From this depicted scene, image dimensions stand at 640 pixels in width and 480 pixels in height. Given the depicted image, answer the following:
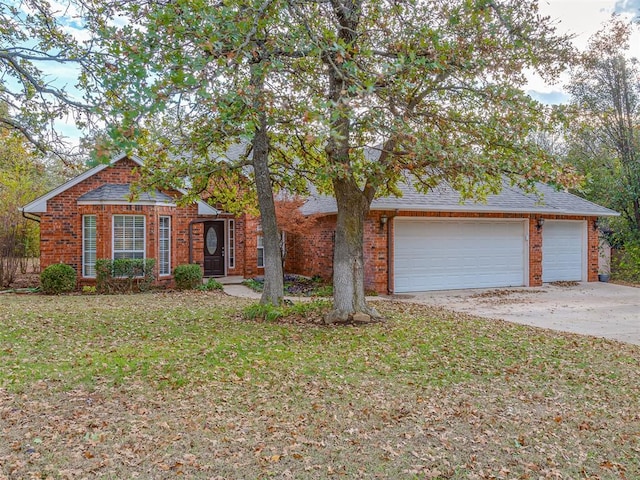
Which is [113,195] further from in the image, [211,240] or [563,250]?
[563,250]

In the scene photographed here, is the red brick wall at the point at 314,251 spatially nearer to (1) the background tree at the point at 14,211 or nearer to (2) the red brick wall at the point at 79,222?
(2) the red brick wall at the point at 79,222

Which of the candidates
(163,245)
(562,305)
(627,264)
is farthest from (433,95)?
(627,264)

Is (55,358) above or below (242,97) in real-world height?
below

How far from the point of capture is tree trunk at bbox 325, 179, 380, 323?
8633 mm

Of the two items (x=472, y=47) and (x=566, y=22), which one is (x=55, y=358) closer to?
(x=472, y=47)

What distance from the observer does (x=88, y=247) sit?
13.8m

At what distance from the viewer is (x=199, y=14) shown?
5.47 m

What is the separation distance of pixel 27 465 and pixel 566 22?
10097 mm

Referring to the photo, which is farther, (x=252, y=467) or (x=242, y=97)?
(x=242, y=97)

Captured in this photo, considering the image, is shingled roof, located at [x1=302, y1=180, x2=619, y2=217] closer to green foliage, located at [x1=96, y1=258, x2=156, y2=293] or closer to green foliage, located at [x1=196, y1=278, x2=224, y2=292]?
green foliage, located at [x1=196, y1=278, x2=224, y2=292]

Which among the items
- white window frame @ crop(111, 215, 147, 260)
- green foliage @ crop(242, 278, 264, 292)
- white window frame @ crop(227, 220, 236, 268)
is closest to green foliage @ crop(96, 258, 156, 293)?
white window frame @ crop(111, 215, 147, 260)

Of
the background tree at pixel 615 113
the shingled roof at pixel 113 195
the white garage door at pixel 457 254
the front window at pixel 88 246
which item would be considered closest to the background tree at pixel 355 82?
the white garage door at pixel 457 254

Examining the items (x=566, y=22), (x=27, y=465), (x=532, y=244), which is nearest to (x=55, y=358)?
(x=27, y=465)

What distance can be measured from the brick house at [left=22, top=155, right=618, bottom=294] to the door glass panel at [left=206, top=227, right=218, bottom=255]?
2.44 ft
